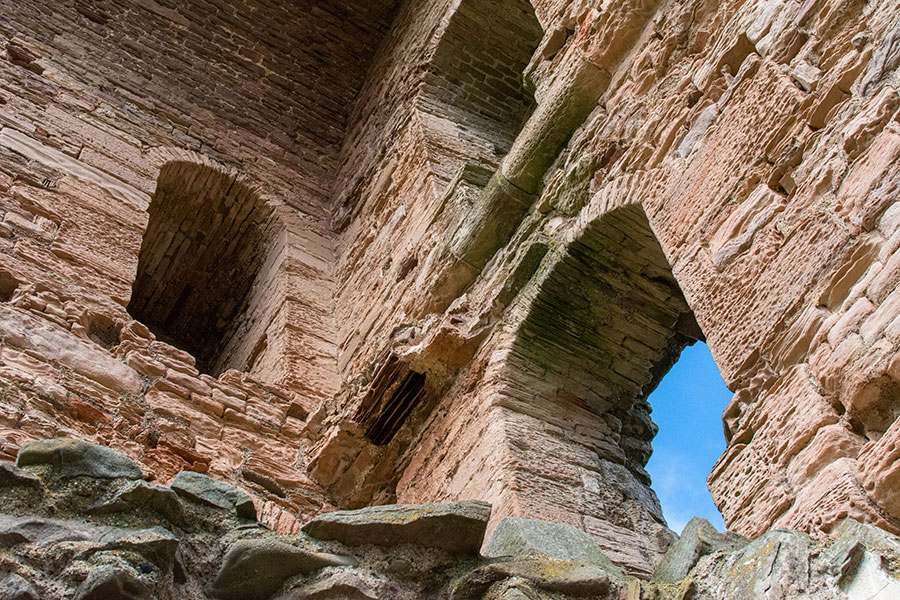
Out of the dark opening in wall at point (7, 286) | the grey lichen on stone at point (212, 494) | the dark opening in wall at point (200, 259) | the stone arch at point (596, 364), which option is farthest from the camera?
the dark opening in wall at point (200, 259)

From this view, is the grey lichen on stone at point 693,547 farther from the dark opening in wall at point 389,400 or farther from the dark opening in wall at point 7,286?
the dark opening in wall at point 7,286

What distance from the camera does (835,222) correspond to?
283 cm

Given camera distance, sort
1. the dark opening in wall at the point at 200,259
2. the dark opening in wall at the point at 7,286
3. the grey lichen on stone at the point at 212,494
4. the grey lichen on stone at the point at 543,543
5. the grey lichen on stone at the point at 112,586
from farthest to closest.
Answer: the dark opening in wall at the point at 200,259 → the dark opening in wall at the point at 7,286 → the grey lichen on stone at the point at 543,543 → the grey lichen on stone at the point at 212,494 → the grey lichen on stone at the point at 112,586

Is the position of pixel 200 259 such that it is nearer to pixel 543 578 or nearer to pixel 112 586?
pixel 543 578

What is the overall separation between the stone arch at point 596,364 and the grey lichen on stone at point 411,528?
1690 millimetres

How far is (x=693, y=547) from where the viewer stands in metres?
2.24

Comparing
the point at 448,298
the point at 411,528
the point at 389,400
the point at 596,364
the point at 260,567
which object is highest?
the point at 448,298

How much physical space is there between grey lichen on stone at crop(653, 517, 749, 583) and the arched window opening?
5.30 feet

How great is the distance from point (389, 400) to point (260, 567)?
2.91 m

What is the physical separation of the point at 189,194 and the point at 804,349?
5.82m

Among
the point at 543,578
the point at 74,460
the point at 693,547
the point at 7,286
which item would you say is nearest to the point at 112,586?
the point at 74,460

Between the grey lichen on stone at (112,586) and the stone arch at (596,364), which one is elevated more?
the stone arch at (596,364)

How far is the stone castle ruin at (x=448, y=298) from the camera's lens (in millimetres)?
2119

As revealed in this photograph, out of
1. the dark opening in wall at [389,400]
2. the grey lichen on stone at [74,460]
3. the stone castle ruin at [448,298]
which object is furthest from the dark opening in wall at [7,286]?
the grey lichen on stone at [74,460]
